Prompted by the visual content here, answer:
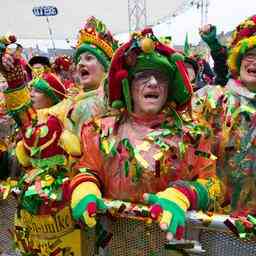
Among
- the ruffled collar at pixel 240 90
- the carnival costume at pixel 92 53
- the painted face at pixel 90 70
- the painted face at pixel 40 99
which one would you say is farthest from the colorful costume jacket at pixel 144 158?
the painted face at pixel 40 99

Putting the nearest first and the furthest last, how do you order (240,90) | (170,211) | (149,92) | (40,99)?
(170,211) < (149,92) < (240,90) < (40,99)

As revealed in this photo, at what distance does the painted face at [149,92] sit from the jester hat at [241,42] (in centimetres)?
62

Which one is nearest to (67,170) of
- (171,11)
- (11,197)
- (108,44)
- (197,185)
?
(11,197)

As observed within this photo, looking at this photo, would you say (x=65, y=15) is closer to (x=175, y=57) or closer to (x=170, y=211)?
(x=175, y=57)

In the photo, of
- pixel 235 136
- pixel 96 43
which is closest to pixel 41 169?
pixel 235 136

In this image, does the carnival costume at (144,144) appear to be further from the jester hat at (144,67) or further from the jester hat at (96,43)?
the jester hat at (96,43)

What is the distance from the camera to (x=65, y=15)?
1895 centimetres

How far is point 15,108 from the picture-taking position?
105 inches

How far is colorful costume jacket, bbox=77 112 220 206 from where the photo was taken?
207 centimetres

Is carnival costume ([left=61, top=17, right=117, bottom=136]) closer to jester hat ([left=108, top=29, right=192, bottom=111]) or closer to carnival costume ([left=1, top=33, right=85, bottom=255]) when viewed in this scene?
carnival costume ([left=1, top=33, right=85, bottom=255])

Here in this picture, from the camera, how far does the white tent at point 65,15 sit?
1811 centimetres

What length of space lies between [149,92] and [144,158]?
297mm

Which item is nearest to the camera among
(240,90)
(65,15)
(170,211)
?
(170,211)

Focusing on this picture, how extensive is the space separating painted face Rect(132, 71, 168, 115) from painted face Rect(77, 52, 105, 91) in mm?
1213
